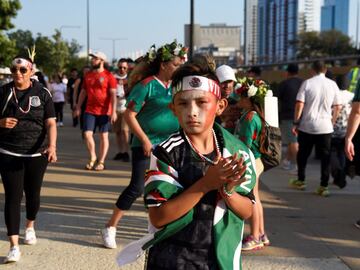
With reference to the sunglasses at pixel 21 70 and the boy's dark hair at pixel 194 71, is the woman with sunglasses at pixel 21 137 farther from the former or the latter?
the boy's dark hair at pixel 194 71

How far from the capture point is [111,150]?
12.0m

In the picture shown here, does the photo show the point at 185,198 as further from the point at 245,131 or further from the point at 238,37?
the point at 238,37

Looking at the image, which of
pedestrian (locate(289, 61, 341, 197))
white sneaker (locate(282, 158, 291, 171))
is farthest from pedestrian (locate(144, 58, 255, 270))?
white sneaker (locate(282, 158, 291, 171))

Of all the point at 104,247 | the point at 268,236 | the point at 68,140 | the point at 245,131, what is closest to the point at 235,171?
the point at 245,131

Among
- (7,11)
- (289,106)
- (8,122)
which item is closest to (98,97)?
(289,106)

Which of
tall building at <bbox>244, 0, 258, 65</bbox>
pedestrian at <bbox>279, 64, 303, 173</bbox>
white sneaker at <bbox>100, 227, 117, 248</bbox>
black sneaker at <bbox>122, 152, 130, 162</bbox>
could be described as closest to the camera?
white sneaker at <bbox>100, 227, 117, 248</bbox>

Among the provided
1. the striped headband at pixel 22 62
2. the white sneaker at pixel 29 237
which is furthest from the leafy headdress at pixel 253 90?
the white sneaker at pixel 29 237

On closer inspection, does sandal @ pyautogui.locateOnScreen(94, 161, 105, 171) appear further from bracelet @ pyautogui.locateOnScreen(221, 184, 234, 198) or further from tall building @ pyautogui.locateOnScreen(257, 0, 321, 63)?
tall building @ pyautogui.locateOnScreen(257, 0, 321, 63)

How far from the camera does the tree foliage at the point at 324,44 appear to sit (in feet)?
278

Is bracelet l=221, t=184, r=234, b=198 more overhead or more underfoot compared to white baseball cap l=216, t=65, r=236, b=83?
more underfoot

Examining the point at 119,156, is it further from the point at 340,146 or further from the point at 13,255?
the point at 13,255

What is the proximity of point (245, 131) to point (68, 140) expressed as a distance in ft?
31.8

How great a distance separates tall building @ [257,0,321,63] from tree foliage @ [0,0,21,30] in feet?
335

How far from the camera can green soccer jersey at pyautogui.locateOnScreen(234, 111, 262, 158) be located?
4734mm
